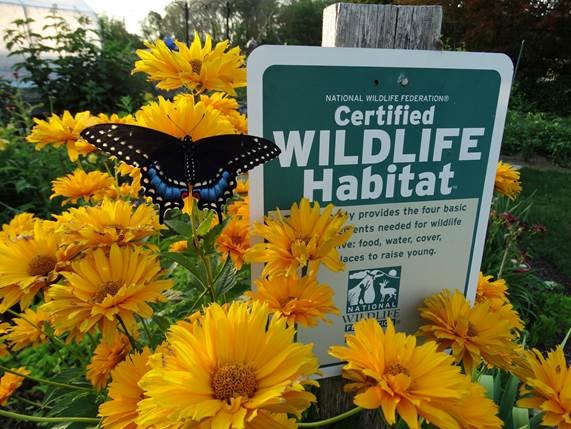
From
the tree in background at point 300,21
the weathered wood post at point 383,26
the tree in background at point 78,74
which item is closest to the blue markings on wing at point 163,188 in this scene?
the weathered wood post at point 383,26

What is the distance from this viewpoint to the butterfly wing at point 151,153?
29.1 inches

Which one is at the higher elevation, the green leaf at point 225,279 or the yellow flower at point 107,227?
the yellow flower at point 107,227

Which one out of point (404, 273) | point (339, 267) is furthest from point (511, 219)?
point (339, 267)

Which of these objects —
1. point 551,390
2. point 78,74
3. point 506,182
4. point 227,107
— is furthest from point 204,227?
point 78,74

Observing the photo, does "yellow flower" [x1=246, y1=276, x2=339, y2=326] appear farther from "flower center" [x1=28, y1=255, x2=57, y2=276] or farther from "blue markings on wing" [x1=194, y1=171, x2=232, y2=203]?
"flower center" [x1=28, y1=255, x2=57, y2=276]

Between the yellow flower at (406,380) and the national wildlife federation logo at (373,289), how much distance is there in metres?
0.23

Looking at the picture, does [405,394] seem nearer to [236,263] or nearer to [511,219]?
[236,263]

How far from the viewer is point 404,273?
99 cm

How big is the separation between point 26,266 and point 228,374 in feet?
1.70

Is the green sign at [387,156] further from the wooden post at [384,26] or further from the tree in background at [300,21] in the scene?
the tree in background at [300,21]

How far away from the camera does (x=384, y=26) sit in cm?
90

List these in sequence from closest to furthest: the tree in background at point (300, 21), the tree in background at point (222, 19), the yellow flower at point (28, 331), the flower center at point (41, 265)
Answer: the flower center at point (41, 265)
the yellow flower at point (28, 331)
the tree in background at point (222, 19)
the tree in background at point (300, 21)

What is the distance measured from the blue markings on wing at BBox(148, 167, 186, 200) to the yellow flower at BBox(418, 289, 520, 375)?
1.86 feet

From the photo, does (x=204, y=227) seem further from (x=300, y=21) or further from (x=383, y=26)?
(x=300, y=21)
